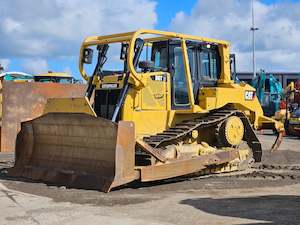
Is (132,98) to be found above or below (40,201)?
above

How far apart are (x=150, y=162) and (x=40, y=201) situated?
2361 millimetres

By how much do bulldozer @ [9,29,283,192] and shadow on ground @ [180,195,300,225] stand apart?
1696 mm

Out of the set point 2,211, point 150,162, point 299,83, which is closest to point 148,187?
point 150,162

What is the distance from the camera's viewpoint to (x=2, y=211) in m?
8.09

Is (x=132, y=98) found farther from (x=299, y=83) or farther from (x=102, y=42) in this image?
(x=299, y=83)

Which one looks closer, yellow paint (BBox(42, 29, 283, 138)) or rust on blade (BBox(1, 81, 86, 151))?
yellow paint (BBox(42, 29, 283, 138))

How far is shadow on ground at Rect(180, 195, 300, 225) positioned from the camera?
7508 mm

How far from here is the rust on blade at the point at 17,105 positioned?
16609 mm

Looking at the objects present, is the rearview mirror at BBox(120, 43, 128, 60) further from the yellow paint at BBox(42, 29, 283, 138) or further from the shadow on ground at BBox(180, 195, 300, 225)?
the shadow on ground at BBox(180, 195, 300, 225)

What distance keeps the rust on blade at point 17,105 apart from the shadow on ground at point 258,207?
360 inches

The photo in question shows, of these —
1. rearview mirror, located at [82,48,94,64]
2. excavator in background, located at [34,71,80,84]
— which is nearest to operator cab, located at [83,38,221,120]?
rearview mirror, located at [82,48,94,64]

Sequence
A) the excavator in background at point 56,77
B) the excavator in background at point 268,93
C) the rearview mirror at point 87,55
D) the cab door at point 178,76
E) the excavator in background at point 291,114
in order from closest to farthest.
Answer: the cab door at point 178,76, the rearview mirror at point 87,55, the excavator in background at point 56,77, the excavator in background at point 291,114, the excavator in background at point 268,93

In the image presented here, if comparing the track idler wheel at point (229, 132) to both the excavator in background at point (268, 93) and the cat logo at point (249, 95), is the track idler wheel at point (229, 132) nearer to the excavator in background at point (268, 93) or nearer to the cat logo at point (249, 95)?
the cat logo at point (249, 95)

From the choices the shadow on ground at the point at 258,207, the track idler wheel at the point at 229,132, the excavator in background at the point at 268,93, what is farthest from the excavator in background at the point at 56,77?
the shadow on ground at the point at 258,207
